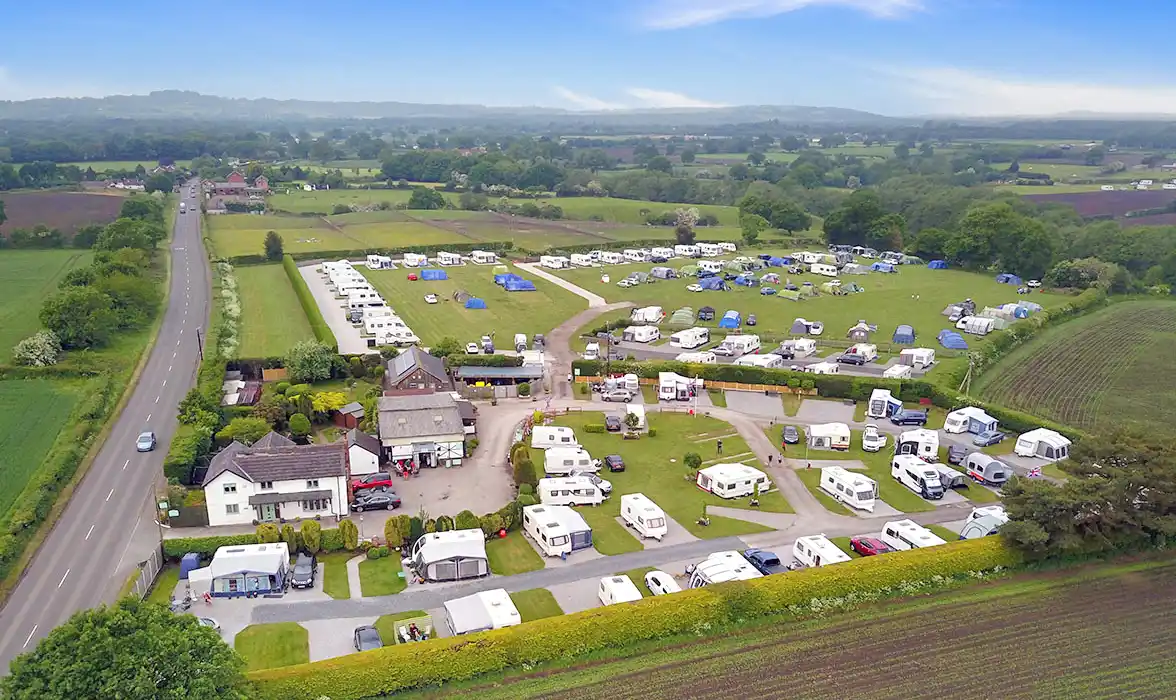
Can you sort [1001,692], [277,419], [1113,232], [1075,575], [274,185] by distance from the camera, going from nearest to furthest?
[1001,692], [1075,575], [277,419], [1113,232], [274,185]

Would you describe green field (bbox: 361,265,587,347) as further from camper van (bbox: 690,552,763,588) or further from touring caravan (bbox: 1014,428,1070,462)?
touring caravan (bbox: 1014,428,1070,462)

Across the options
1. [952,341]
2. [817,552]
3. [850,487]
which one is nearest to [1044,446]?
[850,487]

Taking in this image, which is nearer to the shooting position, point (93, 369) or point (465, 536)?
point (465, 536)

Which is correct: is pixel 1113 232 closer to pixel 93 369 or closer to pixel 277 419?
pixel 277 419

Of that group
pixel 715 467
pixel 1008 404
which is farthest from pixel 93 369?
pixel 1008 404

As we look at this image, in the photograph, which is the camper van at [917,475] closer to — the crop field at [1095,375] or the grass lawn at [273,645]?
the crop field at [1095,375]

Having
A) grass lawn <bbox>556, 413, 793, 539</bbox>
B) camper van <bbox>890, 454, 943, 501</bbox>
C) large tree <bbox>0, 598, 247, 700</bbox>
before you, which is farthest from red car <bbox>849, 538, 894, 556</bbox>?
large tree <bbox>0, 598, 247, 700</bbox>
